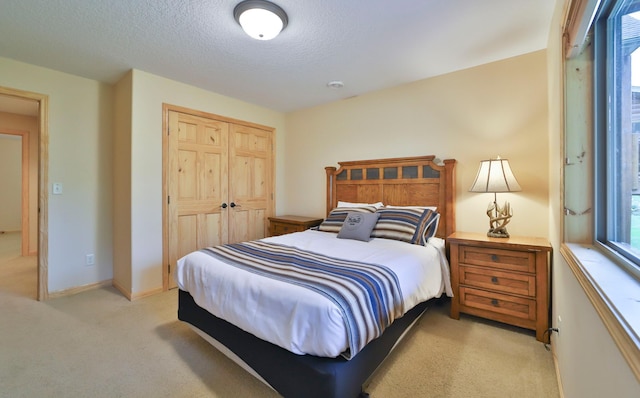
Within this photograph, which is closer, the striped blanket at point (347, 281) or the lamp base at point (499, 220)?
the striped blanket at point (347, 281)

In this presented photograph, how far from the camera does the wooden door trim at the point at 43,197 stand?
2.84 meters

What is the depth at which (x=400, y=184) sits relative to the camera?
3209mm

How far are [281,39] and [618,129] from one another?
2189 millimetres

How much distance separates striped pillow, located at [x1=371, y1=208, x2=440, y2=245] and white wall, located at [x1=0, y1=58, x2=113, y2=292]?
124 inches

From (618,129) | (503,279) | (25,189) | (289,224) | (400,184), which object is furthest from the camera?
(25,189)

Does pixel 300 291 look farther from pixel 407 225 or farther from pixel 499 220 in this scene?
pixel 499 220

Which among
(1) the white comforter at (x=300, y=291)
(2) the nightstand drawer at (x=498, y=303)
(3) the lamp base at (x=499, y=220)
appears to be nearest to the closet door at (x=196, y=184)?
(1) the white comforter at (x=300, y=291)

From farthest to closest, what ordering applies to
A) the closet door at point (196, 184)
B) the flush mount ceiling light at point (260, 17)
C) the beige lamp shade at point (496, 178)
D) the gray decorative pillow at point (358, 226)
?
the closet door at point (196, 184) → the gray decorative pillow at point (358, 226) → the beige lamp shade at point (496, 178) → the flush mount ceiling light at point (260, 17)

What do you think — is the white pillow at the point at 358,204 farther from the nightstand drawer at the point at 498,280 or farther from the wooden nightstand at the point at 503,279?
the nightstand drawer at the point at 498,280

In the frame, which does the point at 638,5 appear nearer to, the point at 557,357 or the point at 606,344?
the point at 606,344

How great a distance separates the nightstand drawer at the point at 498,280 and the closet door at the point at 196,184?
9.35 feet

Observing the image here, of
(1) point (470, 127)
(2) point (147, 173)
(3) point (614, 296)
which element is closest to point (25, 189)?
(2) point (147, 173)

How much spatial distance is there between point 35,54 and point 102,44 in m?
0.79

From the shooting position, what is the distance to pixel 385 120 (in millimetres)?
3398
